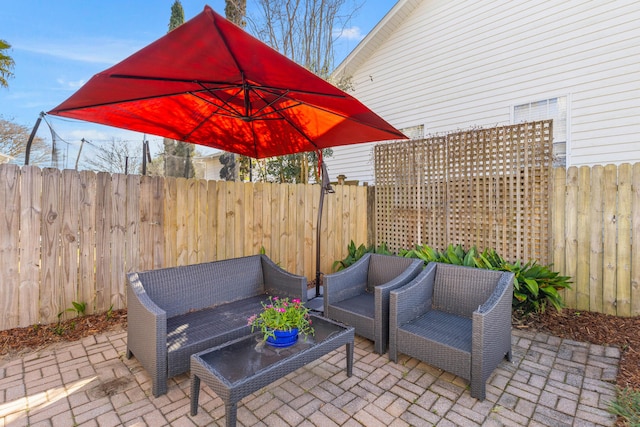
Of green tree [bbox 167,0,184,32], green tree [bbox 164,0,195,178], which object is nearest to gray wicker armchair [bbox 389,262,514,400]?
green tree [bbox 164,0,195,178]

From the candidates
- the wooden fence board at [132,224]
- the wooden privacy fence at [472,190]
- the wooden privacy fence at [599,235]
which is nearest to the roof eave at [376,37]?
the wooden privacy fence at [472,190]

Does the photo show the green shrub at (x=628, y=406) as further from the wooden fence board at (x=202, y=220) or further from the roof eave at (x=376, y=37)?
the roof eave at (x=376, y=37)

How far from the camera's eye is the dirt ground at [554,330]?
2.95 metres

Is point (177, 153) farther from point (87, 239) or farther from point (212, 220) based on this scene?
point (87, 239)

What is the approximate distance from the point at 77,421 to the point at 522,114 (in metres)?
8.24

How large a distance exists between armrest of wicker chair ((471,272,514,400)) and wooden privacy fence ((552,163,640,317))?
201 centimetres

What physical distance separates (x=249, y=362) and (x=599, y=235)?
14.2 ft

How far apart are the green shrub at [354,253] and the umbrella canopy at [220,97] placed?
7.58ft

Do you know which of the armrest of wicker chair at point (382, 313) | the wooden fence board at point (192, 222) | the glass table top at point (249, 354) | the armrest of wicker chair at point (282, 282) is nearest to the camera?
the glass table top at point (249, 354)

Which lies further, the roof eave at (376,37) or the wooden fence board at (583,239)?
the roof eave at (376,37)

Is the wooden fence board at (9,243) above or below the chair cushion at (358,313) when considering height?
→ above

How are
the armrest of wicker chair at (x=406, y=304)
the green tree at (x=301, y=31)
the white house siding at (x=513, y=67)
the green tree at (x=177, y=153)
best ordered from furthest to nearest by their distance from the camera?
the green tree at (x=177, y=153) < the green tree at (x=301, y=31) < the white house siding at (x=513, y=67) < the armrest of wicker chair at (x=406, y=304)

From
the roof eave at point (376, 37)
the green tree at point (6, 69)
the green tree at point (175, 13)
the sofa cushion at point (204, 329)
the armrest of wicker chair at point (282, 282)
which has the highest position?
the green tree at point (175, 13)

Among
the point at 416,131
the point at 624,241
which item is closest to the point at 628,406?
the point at 624,241
